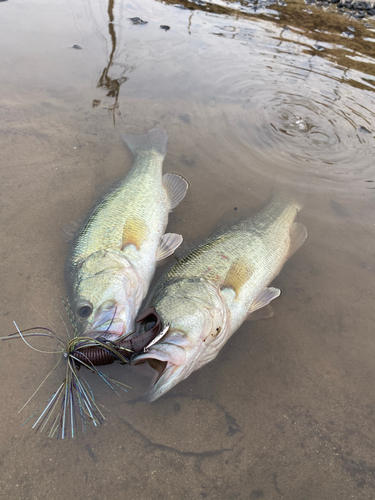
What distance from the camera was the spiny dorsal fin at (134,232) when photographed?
11.5ft

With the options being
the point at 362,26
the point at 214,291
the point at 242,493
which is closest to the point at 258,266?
the point at 214,291

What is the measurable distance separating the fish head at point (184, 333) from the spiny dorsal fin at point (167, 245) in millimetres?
745

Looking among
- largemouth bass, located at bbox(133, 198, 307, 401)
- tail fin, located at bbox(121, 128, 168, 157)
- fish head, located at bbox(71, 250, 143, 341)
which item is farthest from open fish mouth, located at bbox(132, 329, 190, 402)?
tail fin, located at bbox(121, 128, 168, 157)

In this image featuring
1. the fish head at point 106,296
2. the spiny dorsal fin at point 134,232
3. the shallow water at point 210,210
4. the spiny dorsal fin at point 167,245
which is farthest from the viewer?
the spiny dorsal fin at point 167,245

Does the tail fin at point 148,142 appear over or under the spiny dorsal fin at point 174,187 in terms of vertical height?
over

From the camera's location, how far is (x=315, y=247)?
13.2 feet

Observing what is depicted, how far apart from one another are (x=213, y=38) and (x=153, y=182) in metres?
6.14

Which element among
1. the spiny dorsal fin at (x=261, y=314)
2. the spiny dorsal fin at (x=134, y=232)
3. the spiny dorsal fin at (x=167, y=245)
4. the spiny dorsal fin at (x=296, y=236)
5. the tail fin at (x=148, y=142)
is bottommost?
the spiny dorsal fin at (x=261, y=314)

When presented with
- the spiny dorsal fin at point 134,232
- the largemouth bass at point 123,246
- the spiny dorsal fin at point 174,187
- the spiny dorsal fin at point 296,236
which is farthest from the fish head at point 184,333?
the spiny dorsal fin at point 174,187

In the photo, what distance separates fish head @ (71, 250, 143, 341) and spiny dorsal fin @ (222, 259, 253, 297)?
3.13 ft

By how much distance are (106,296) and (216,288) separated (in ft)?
3.56

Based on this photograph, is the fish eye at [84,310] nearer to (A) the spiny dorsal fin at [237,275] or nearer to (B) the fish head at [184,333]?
(B) the fish head at [184,333]

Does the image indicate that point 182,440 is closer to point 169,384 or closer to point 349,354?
point 169,384

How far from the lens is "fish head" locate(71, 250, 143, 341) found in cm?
268
